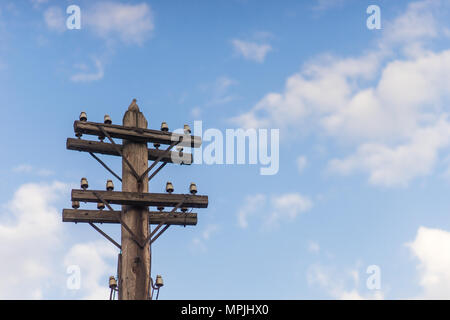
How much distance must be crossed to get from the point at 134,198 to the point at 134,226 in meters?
0.52

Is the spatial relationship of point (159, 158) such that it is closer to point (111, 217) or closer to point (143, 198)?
point (143, 198)

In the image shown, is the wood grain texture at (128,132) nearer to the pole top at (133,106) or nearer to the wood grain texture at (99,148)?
the wood grain texture at (99,148)

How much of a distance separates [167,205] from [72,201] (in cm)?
167

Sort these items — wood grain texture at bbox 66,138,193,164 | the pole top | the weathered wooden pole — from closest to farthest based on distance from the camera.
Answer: the weathered wooden pole → wood grain texture at bbox 66,138,193,164 → the pole top

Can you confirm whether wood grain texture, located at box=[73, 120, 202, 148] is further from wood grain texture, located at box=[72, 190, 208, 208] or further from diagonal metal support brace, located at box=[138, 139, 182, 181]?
wood grain texture, located at box=[72, 190, 208, 208]

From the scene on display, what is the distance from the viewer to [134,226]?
12.8 metres

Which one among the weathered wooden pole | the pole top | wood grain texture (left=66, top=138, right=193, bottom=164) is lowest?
the weathered wooden pole

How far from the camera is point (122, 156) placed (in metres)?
13.3

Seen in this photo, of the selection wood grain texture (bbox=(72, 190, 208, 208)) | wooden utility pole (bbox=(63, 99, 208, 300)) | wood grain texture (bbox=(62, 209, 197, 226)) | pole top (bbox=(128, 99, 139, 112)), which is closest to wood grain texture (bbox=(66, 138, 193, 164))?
wooden utility pole (bbox=(63, 99, 208, 300))

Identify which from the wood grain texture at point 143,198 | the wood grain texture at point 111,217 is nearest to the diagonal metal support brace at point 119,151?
the wood grain texture at point 143,198

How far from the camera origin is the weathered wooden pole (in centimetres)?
1224
